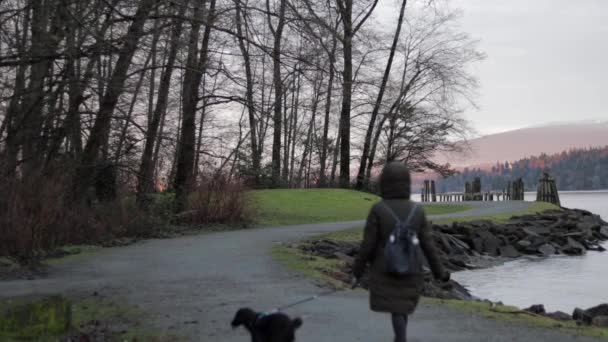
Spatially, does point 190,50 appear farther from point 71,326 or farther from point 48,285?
point 71,326

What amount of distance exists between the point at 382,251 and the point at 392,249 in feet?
0.60

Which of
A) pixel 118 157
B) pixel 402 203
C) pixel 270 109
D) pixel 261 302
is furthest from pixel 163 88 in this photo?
pixel 402 203

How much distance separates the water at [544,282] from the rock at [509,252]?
2.89 ft

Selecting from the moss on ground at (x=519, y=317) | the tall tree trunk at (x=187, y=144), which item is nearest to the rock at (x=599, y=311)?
the moss on ground at (x=519, y=317)

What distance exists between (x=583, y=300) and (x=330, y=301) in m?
9.15

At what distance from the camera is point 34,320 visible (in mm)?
7844

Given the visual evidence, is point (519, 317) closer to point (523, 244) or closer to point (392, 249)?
point (392, 249)

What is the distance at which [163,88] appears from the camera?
84.7ft

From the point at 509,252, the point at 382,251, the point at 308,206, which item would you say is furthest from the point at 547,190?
the point at 382,251

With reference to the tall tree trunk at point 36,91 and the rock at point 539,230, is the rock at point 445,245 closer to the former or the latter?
the rock at point 539,230

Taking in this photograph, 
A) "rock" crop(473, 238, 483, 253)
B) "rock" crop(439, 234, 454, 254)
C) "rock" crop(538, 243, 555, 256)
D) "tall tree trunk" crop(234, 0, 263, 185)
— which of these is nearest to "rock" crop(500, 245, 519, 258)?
"rock" crop(473, 238, 483, 253)

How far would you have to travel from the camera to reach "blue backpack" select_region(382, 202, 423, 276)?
6191 mm

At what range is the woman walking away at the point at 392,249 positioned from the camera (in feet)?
20.6

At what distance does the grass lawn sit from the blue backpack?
19.7 metres
